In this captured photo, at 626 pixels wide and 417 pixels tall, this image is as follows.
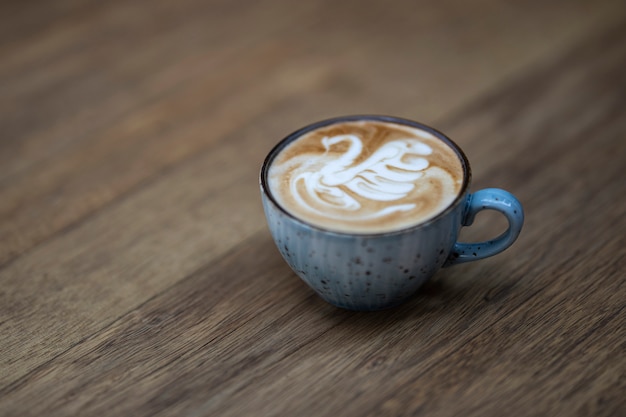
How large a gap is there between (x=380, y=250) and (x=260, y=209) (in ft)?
0.96

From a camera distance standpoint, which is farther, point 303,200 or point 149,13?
point 149,13

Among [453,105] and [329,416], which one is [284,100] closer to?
[453,105]

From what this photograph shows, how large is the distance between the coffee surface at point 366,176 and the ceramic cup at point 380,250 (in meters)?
0.01

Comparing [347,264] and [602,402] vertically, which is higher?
[347,264]

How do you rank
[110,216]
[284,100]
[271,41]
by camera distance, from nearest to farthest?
[110,216] < [284,100] < [271,41]

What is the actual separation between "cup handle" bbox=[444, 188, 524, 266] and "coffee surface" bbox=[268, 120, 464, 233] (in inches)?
1.1

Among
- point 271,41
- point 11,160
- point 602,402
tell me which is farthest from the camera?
point 271,41

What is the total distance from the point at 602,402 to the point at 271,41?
0.84 meters

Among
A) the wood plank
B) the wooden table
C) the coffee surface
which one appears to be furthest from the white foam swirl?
the wood plank

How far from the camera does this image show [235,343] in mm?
740

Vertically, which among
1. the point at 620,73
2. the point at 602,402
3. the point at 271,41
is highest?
the point at 271,41

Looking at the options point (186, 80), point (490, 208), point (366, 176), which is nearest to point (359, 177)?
point (366, 176)

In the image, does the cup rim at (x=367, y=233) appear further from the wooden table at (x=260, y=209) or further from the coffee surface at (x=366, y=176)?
the wooden table at (x=260, y=209)

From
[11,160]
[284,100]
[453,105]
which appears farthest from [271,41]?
[11,160]
